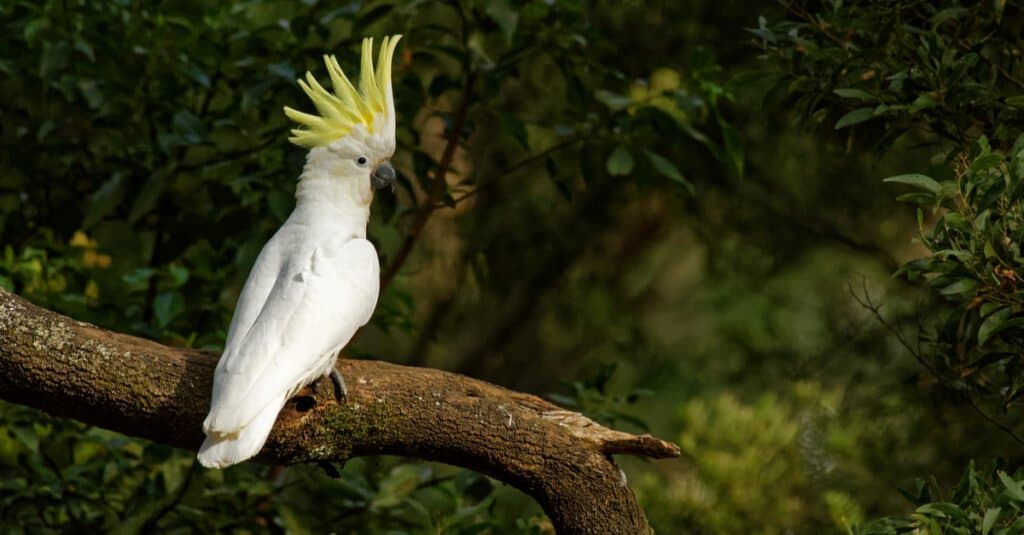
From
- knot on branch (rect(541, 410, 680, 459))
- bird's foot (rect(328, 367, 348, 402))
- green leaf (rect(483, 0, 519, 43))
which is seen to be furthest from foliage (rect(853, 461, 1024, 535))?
green leaf (rect(483, 0, 519, 43))

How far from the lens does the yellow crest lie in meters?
2.27

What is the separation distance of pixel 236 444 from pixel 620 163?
1302 millimetres

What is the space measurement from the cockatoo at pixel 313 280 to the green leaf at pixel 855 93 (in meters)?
0.83

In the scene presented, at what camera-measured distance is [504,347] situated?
20.3 ft

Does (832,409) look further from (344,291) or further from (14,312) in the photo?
(14,312)

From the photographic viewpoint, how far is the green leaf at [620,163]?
2.77 meters

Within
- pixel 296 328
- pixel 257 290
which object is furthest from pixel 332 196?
pixel 296 328

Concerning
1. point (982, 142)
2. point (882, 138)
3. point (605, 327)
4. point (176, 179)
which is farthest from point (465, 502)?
point (605, 327)

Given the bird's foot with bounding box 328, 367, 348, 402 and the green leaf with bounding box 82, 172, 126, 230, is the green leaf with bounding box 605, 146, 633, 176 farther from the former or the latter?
the green leaf with bounding box 82, 172, 126, 230

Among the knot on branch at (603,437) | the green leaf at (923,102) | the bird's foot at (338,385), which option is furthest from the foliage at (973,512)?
the bird's foot at (338,385)

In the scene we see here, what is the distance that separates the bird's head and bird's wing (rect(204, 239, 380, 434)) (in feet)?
0.68

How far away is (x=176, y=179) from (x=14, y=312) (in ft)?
4.37

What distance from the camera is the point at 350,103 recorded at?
7.48 feet

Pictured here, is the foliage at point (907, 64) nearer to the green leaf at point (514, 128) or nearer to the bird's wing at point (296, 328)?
the green leaf at point (514, 128)
